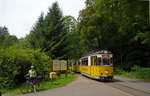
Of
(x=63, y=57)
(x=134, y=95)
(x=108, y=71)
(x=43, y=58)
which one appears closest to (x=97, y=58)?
(x=108, y=71)

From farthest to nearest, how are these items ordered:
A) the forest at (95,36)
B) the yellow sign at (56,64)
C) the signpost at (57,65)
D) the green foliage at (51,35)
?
the green foliage at (51,35) → the yellow sign at (56,64) → the signpost at (57,65) → the forest at (95,36)

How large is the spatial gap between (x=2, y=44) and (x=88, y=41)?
65.0 feet

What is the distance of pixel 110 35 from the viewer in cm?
3056

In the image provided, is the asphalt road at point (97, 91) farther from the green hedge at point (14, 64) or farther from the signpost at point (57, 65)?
the signpost at point (57, 65)

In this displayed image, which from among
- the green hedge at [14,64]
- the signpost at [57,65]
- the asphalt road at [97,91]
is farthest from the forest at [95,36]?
the asphalt road at [97,91]

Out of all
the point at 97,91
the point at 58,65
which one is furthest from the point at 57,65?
the point at 97,91

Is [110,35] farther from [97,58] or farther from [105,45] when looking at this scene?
[97,58]

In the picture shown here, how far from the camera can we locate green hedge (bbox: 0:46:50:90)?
40.2ft

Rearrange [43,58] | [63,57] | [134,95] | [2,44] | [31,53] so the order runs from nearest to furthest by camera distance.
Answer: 1. [134,95]
2. [2,44]
3. [31,53]
4. [43,58]
5. [63,57]

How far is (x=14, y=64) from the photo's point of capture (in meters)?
12.7

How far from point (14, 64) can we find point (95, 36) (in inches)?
755

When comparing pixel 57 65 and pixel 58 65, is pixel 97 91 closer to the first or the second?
pixel 57 65

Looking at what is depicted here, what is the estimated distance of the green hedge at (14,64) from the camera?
12250 millimetres

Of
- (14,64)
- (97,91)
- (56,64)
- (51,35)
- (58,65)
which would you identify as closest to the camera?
(97,91)
